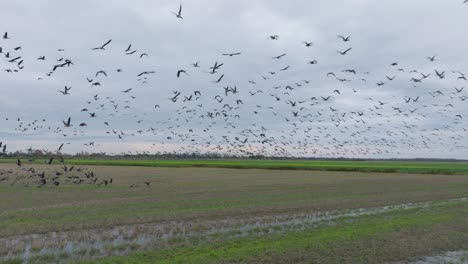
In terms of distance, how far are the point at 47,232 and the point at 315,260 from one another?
11.6 m

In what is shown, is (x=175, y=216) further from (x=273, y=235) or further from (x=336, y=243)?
(x=336, y=243)

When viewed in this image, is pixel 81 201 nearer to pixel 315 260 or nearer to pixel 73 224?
pixel 73 224

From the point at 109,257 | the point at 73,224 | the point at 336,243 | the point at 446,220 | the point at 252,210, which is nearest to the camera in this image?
the point at 109,257

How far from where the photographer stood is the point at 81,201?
32.1 m

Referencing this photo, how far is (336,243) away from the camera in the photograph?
17.9 m

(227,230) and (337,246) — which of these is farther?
(227,230)

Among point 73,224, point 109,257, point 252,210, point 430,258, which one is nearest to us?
point 109,257

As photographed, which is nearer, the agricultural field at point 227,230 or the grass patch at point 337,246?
the grass patch at point 337,246

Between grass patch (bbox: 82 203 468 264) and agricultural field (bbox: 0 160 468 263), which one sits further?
agricultural field (bbox: 0 160 468 263)

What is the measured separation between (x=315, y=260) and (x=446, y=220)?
1263 centimetres

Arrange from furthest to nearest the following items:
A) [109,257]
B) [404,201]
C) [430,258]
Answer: [404,201], [430,258], [109,257]

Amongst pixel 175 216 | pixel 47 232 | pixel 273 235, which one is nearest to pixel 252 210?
pixel 175 216

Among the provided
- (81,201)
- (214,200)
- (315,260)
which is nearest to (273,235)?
(315,260)

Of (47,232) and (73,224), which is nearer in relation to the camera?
(47,232)
